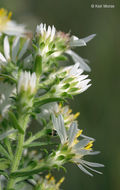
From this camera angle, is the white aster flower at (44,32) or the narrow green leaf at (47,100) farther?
the white aster flower at (44,32)

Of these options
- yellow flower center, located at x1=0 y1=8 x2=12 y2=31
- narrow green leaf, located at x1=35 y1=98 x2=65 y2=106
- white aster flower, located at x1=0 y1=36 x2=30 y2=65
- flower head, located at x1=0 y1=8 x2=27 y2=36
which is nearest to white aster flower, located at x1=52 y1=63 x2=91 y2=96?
narrow green leaf, located at x1=35 y1=98 x2=65 y2=106

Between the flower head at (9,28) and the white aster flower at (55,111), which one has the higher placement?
the flower head at (9,28)

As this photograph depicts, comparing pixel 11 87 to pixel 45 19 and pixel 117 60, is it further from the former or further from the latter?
pixel 45 19

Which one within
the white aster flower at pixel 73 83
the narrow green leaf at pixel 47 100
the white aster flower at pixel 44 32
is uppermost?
the white aster flower at pixel 44 32

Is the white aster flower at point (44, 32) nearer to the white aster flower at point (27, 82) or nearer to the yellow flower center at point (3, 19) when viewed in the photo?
the white aster flower at point (27, 82)

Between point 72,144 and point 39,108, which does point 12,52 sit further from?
point 72,144

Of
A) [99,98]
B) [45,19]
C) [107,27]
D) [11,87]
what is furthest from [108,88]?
[11,87]

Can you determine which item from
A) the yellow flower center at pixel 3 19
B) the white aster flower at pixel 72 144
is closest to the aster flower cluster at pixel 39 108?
the white aster flower at pixel 72 144
